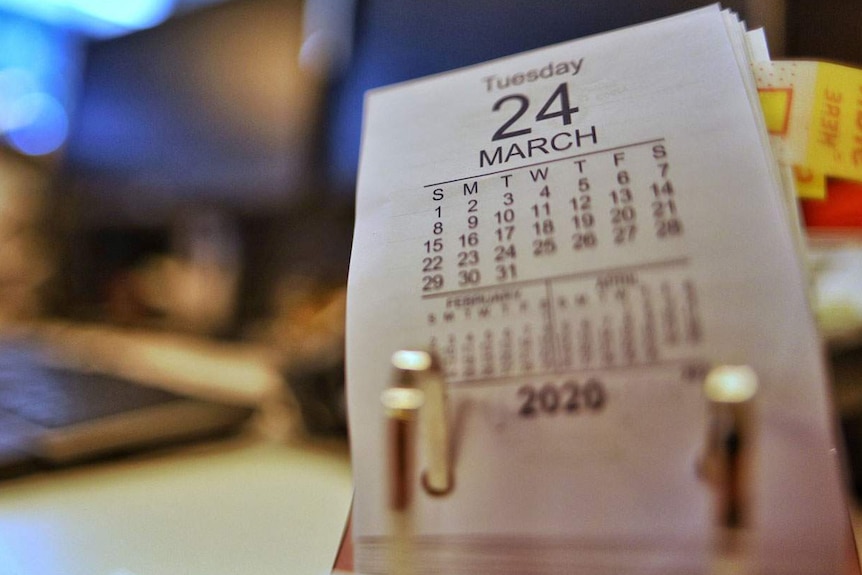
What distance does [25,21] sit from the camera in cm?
116

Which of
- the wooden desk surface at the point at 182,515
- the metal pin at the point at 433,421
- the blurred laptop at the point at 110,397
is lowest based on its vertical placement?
the wooden desk surface at the point at 182,515

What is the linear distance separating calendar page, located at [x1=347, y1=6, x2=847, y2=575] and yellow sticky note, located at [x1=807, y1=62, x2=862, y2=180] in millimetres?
37

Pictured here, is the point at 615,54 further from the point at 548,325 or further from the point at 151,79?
the point at 151,79

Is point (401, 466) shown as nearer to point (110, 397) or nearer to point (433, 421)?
point (433, 421)

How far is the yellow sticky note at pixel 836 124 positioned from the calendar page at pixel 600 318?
4 centimetres

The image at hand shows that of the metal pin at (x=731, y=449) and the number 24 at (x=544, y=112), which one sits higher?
the number 24 at (x=544, y=112)

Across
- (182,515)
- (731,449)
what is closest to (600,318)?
(731,449)

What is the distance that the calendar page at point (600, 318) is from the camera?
0.54ft

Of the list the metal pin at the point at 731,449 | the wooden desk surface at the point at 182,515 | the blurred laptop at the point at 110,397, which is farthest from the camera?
the blurred laptop at the point at 110,397

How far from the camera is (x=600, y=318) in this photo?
18 centimetres

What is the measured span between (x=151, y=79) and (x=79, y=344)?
1.34 ft

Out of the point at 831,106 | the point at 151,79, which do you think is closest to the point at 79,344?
the point at 151,79

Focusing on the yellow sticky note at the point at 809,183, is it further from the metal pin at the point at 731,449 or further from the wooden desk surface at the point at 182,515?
the wooden desk surface at the point at 182,515

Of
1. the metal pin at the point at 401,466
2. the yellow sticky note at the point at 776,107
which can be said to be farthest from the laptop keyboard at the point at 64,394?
the yellow sticky note at the point at 776,107
